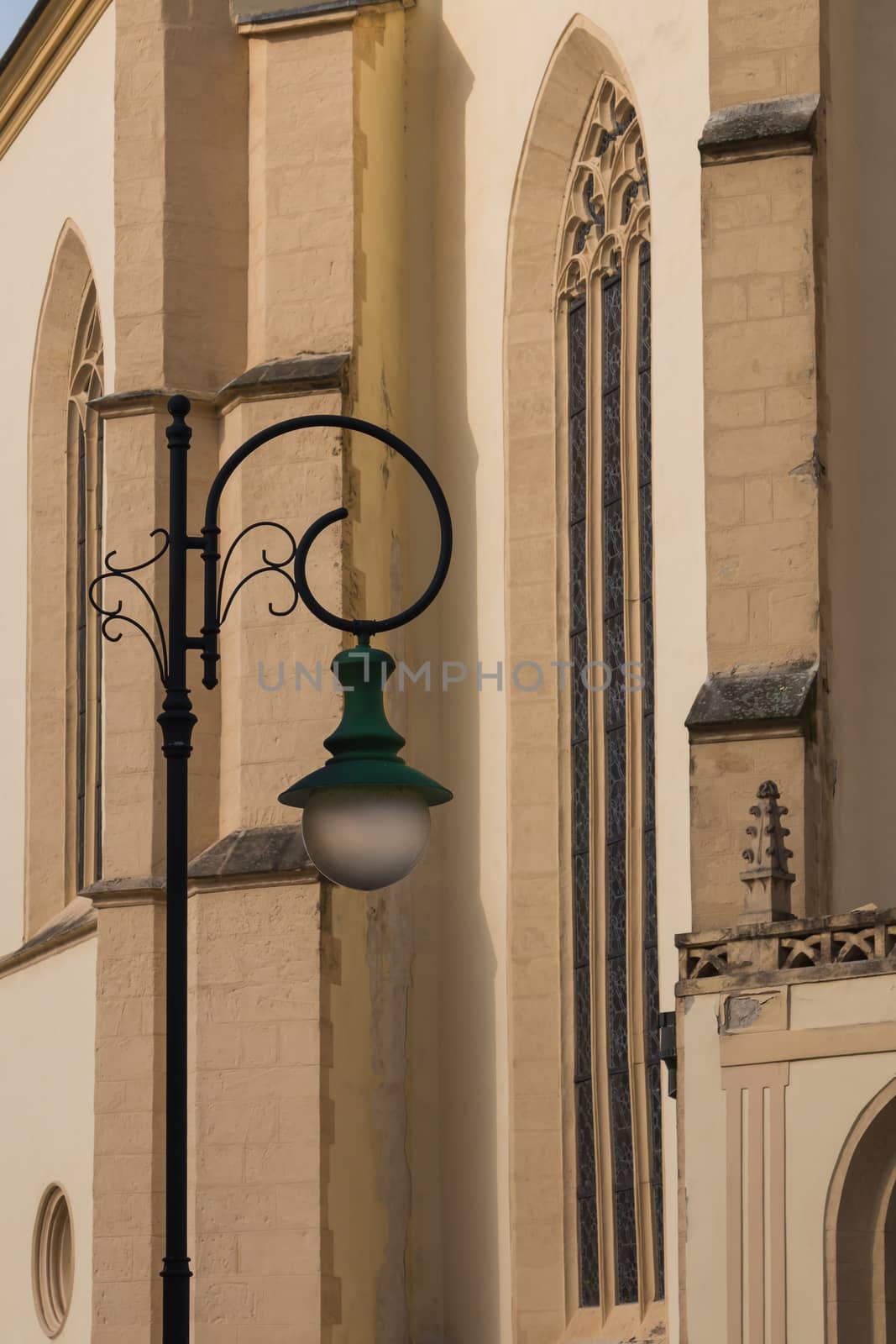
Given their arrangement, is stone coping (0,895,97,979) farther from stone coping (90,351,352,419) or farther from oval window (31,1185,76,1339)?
stone coping (90,351,352,419)

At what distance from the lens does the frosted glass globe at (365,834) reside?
8586mm

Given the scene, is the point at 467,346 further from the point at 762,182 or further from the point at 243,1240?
the point at 243,1240

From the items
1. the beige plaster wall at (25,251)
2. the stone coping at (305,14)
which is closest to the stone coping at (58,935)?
the beige plaster wall at (25,251)

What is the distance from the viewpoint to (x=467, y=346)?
734 inches

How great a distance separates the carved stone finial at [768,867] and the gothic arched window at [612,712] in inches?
127

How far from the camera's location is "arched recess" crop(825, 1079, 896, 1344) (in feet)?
40.5

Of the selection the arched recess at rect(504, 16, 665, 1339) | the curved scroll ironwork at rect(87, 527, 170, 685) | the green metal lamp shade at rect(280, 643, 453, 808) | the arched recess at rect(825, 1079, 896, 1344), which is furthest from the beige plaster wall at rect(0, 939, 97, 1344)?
the green metal lamp shade at rect(280, 643, 453, 808)

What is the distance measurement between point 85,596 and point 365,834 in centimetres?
1384

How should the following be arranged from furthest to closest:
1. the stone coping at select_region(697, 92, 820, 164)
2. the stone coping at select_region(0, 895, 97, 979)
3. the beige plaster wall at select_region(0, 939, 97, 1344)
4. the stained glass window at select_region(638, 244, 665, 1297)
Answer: the stone coping at select_region(0, 895, 97, 979)
the beige plaster wall at select_region(0, 939, 97, 1344)
the stained glass window at select_region(638, 244, 665, 1297)
the stone coping at select_region(697, 92, 820, 164)

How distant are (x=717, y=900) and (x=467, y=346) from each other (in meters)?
5.71

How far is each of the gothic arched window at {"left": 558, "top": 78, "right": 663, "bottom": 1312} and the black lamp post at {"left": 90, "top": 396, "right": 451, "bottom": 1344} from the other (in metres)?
7.66

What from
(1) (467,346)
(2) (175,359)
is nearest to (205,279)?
(2) (175,359)

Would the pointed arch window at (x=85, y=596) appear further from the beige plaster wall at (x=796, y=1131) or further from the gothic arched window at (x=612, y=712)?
the beige plaster wall at (x=796, y=1131)

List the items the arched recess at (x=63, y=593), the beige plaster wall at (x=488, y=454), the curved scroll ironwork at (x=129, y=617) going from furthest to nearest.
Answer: the arched recess at (x=63, y=593), the beige plaster wall at (x=488, y=454), the curved scroll ironwork at (x=129, y=617)
